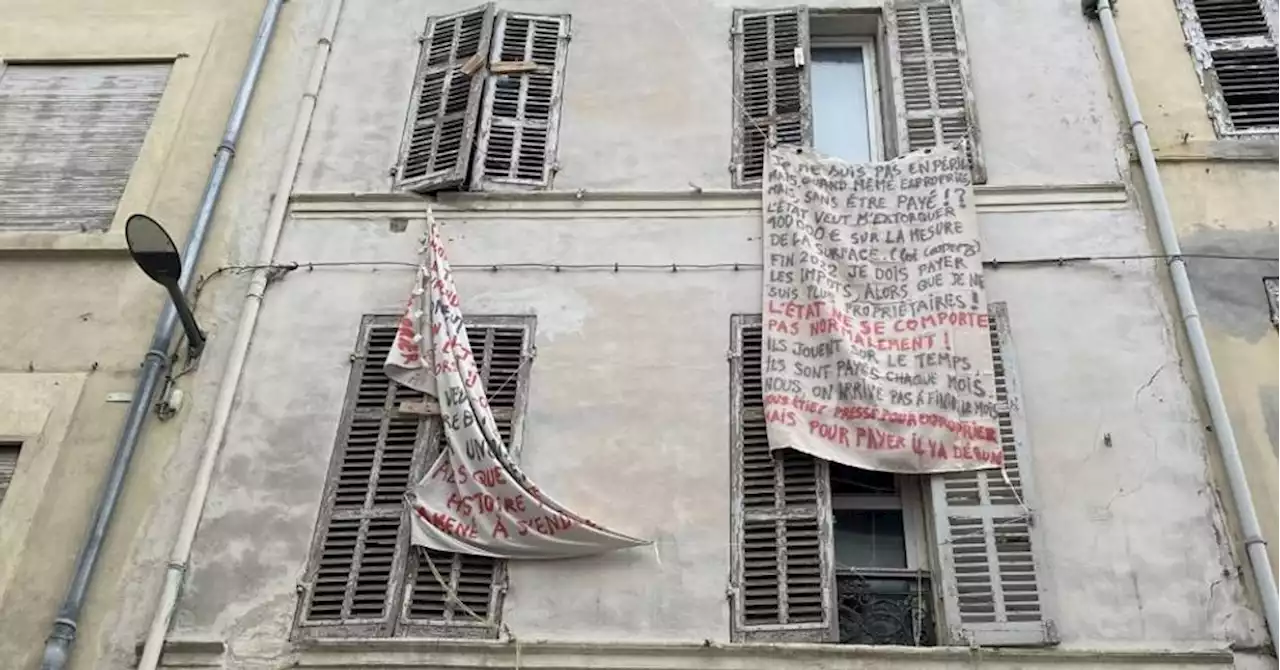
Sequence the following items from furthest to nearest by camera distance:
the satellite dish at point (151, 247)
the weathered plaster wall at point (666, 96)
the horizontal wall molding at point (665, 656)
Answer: the weathered plaster wall at point (666, 96) < the satellite dish at point (151, 247) < the horizontal wall molding at point (665, 656)

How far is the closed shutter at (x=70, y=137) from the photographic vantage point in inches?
338

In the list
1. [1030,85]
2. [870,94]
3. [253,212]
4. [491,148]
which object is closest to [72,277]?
[253,212]

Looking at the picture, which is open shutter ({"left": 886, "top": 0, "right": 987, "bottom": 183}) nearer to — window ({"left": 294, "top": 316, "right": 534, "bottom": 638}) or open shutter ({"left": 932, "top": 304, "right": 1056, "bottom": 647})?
open shutter ({"left": 932, "top": 304, "right": 1056, "bottom": 647})

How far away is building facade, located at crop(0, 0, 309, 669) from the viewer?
7.02m

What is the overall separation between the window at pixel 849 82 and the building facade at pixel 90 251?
3272 mm

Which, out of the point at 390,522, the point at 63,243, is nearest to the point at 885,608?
the point at 390,522

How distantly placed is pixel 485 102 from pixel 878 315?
3032 millimetres

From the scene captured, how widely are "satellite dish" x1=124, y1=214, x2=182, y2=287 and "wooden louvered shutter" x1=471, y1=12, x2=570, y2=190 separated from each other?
6.62 feet

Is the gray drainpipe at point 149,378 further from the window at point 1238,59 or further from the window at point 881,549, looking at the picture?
the window at point 1238,59

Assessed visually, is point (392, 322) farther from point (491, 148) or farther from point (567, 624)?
point (567, 624)

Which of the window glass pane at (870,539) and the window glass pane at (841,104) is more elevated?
the window glass pane at (841,104)

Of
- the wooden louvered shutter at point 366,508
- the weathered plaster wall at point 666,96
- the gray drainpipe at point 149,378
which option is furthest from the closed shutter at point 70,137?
the wooden louvered shutter at point 366,508

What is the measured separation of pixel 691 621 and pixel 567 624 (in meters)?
0.61

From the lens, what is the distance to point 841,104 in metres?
9.01
